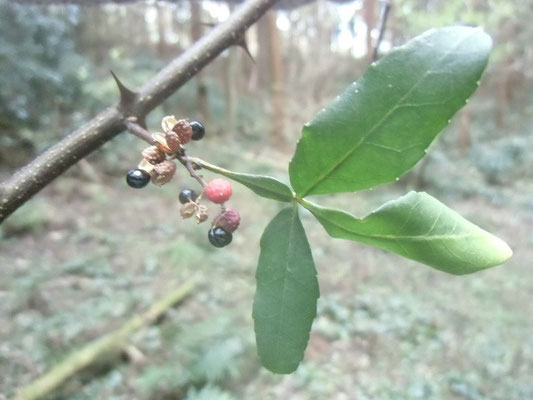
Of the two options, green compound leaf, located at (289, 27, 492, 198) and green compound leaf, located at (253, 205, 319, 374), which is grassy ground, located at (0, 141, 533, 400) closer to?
green compound leaf, located at (253, 205, 319, 374)

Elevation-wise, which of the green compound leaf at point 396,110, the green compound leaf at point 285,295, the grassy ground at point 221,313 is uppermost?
the green compound leaf at point 396,110

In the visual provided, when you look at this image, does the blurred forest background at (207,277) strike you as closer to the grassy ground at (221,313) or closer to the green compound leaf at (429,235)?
the grassy ground at (221,313)

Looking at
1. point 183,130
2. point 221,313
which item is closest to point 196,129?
point 183,130

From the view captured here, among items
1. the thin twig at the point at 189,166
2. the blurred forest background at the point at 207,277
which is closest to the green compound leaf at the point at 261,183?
the thin twig at the point at 189,166

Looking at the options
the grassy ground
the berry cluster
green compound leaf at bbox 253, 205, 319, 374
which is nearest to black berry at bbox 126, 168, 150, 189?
the berry cluster

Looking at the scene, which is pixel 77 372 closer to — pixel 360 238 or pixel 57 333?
pixel 57 333

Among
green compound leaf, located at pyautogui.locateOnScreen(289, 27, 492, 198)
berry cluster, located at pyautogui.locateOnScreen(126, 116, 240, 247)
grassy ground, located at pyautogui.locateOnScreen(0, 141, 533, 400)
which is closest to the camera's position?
green compound leaf, located at pyautogui.locateOnScreen(289, 27, 492, 198)
